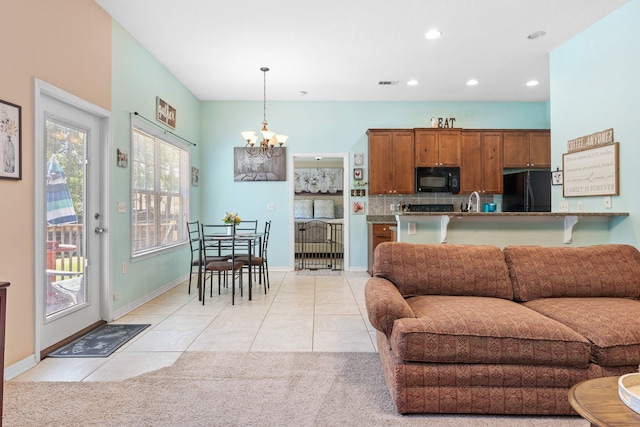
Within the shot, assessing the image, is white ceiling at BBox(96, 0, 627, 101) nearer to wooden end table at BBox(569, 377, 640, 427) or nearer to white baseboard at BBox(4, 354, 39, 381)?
white baseboard at BBox(4, 354, 39, 381)

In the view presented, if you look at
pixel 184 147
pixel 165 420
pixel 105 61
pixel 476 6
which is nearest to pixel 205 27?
pixel 105 61

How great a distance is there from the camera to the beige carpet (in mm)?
1808

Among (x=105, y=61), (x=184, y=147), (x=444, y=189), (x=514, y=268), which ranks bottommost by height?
(x=514, y=268)

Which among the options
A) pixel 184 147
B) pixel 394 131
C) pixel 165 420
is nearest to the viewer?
pixel 165 420

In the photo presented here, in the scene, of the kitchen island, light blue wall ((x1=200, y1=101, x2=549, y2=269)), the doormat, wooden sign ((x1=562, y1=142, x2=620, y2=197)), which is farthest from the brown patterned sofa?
light blue wall ((x1=200, y1=101, x2=549, y2=269))

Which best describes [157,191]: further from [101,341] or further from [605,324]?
[605,324]

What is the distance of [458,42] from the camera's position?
392 cm

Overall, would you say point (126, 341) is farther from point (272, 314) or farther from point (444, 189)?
point (444, 189)

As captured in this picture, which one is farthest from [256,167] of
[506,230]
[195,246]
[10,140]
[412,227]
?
[506,230]

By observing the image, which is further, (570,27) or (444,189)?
(444,189)

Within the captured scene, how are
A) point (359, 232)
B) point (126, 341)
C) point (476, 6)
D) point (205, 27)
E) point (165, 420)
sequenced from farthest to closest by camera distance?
point (359, 232) → point (205, 27) → point (476, 6) → point (126, 341) → point (165, 420)

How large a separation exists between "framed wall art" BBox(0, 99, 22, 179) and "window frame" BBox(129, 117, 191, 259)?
148 centimetres

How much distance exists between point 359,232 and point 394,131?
1.78 meters

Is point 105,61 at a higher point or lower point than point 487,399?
higher
